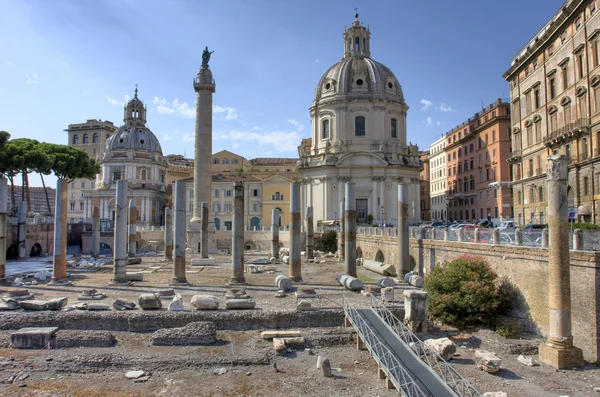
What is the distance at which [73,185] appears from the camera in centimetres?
8362

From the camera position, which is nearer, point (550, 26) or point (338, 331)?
point (338, 331)

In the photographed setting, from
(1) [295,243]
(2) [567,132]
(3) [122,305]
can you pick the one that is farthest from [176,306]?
(2) [567,132]

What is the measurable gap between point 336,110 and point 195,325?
138 ft

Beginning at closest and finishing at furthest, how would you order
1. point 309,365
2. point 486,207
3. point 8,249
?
1. point 309,365
2. point 8,249
3. point 486,207

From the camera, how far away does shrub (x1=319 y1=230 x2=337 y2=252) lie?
42.8 meters

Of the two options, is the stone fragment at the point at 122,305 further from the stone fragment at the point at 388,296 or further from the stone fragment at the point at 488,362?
the stone fragment at the point at 488,362

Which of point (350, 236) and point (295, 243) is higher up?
point (350, 236)

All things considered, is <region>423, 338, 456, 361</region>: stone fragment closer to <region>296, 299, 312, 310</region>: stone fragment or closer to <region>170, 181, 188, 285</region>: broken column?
<region>296, 299, 312, 310</region>: stone fragment

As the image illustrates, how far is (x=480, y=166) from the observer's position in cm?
5359

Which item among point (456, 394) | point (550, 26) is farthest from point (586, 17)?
point (456, 394)

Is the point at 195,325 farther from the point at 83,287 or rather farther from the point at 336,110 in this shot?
the point at 336,110

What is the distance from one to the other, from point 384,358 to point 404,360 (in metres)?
0.48

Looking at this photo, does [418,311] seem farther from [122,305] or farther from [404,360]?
[122,305]

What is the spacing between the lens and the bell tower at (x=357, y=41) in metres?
56.8
